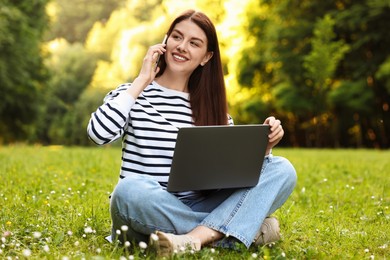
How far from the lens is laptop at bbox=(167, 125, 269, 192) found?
2.57 meters

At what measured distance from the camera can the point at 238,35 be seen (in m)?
25.7

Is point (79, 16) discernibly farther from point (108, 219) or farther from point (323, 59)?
point (108, 219)

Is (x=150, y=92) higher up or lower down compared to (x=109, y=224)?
higher up

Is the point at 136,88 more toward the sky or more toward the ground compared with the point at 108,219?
more toward the sky

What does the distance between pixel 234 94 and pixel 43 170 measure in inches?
821

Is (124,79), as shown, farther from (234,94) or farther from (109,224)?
(109,224)

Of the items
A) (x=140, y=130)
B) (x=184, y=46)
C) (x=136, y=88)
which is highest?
(x=184, y=46)

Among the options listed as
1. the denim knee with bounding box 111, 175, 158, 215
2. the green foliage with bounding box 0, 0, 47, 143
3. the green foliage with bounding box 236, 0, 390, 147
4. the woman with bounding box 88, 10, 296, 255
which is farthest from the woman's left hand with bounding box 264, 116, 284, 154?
the green foliage with bounding box 236, 0, 390, 147

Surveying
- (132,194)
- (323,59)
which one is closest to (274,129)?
(132,194)

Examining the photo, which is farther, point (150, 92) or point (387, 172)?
point (387, 172)

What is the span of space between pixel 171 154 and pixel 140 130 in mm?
200

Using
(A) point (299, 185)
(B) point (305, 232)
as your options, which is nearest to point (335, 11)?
(A) point (299, 185)

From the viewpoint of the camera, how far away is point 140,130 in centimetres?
291

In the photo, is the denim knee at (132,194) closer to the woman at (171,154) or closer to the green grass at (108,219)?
the woman at (171,154)
